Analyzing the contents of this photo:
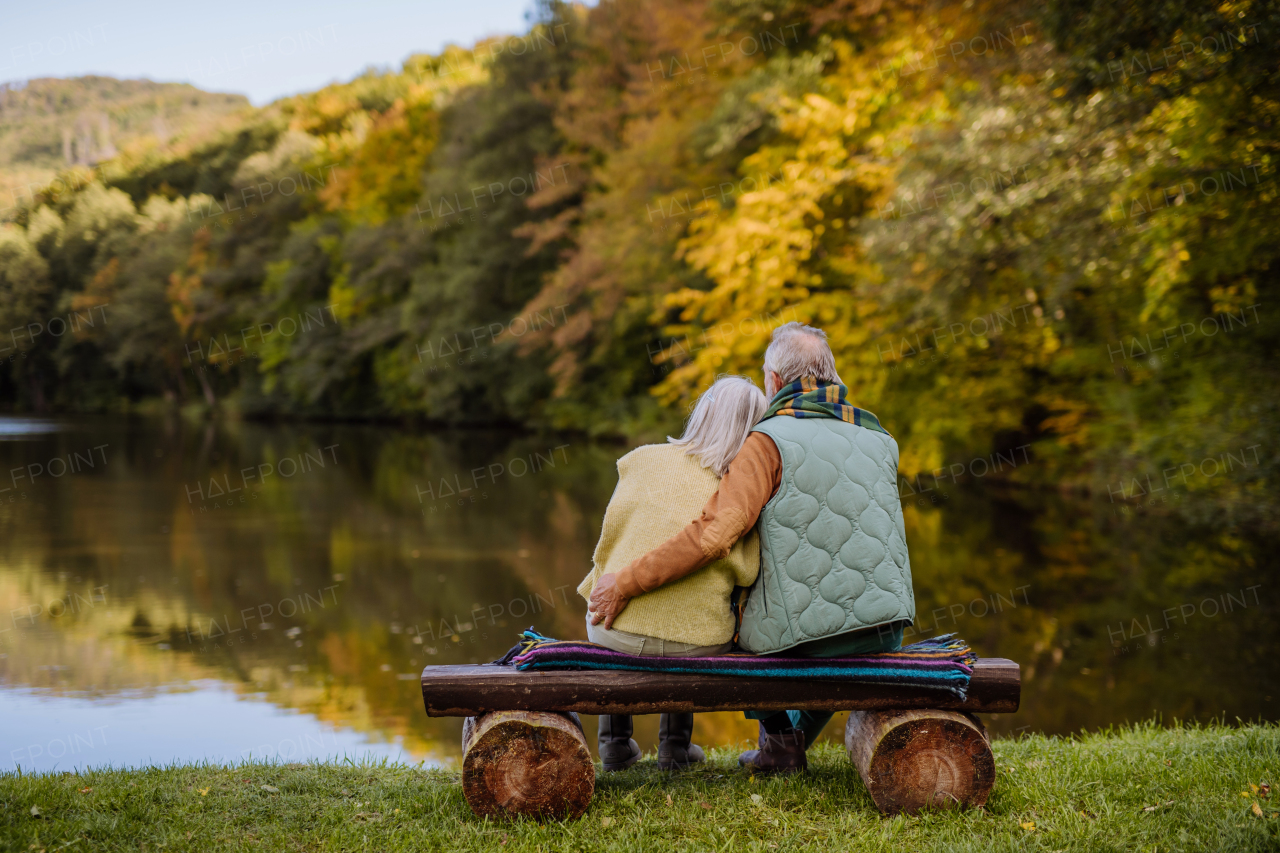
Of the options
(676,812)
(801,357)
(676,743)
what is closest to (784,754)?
(676,743)

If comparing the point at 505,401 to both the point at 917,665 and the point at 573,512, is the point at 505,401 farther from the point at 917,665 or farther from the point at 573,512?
the point at 917,665

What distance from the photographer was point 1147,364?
576 inches

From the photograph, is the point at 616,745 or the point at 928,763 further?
the point at 616,745

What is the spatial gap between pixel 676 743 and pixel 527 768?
2.90 feet

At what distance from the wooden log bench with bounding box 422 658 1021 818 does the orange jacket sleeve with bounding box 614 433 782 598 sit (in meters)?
0.38

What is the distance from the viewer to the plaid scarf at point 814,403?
11.0 feet

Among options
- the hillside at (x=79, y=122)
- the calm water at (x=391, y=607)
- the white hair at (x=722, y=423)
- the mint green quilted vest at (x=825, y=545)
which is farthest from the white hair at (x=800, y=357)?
the hillside at (x=79, y=122)

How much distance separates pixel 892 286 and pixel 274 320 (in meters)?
37.0

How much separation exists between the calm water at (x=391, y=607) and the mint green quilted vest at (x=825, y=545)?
3052 mm

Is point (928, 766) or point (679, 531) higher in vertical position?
point (679, 531)

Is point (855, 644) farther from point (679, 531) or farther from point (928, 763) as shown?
point (679, 531)

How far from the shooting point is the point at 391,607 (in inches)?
365

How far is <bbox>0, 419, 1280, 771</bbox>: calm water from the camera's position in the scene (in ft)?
20.6

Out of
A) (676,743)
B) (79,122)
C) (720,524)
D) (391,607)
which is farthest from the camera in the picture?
(79,122)
